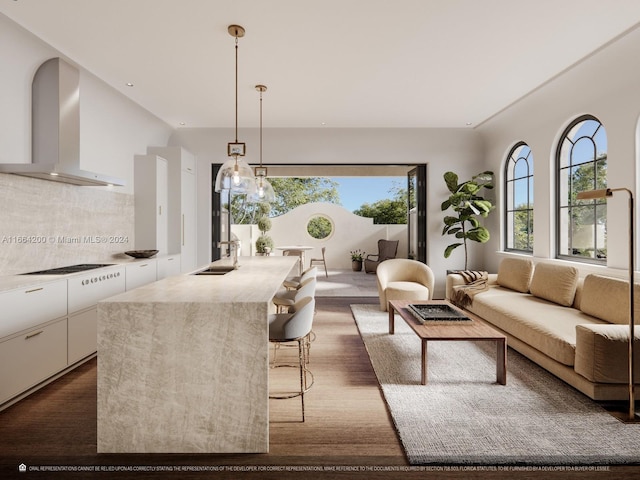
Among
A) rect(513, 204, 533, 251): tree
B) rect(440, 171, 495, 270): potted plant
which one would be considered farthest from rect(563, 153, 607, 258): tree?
rect(440, 171, 495, 270): potted plant

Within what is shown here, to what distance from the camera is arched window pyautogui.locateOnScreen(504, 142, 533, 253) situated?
5.35 meters

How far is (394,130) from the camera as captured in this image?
20.1 ft

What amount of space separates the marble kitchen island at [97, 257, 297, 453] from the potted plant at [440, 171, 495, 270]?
15.4ft

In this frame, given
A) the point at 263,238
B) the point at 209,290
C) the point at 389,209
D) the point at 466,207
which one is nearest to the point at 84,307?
the point at 209,290

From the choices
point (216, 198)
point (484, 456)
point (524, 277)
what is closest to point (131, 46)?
point (216, 198)

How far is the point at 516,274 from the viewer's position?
15.0ft

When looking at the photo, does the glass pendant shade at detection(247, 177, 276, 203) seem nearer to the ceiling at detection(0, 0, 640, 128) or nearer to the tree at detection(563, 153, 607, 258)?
the ceiling at detection(0, 0, 640, 128)

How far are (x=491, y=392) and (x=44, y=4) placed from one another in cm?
446

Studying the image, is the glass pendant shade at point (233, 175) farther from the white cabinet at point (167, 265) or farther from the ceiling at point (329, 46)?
the white cabinet at point (167, 265)

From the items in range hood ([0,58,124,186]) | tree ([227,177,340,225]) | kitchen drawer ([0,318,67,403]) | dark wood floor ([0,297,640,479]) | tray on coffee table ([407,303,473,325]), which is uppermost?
tree ([227,177,340,225])

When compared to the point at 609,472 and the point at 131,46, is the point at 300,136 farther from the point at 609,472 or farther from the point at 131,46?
the point at 609,472

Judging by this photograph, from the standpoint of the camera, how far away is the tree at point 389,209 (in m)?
16.5

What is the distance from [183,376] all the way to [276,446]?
662 mm

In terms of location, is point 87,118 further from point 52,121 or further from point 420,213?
point 420,213
